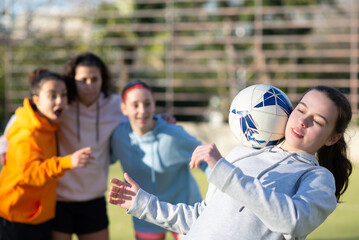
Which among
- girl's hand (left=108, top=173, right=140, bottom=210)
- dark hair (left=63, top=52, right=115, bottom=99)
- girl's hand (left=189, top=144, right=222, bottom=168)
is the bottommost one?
girl's hand (left=108, top=173, right=140, bottom=210)

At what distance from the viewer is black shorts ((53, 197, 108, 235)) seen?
365 centimetres

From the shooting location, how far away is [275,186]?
1.87 meters

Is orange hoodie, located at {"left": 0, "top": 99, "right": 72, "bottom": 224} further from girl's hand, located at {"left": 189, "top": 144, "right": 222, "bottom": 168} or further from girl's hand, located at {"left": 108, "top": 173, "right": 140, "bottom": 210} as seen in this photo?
girl's hand, located at {"left": 189, "top": 144, "right": 222, "bottom": 168}

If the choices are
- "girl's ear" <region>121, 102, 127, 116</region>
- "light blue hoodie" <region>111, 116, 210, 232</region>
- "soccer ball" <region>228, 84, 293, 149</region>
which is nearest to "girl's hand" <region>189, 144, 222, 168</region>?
"soccer ball" <region>228, 84, 293, 149</region>

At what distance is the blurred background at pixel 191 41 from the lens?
14.4m

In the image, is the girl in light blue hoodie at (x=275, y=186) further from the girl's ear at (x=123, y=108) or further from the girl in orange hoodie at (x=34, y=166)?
the girl's ear at (x=123, y=108)

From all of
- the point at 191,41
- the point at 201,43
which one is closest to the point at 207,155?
the point at 191,41

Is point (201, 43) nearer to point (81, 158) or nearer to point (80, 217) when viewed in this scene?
point (80, 217)

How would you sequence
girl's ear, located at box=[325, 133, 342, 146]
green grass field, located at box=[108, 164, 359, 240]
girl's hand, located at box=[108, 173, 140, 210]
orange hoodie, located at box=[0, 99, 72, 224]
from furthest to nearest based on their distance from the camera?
green grass field, located at box=[108, 164, 359, 240]
orange hoodie, located at box=[0, 99, 72, 224]
girl's hand, located at box=[108, 173, 140, 210]
girl's ear, located at box=[325, 133, 342, 146]

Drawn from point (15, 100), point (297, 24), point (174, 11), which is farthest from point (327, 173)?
point (15, 100)

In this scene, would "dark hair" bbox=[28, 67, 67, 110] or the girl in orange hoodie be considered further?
"dark hair" bbox=[28, 67, 67, 110]

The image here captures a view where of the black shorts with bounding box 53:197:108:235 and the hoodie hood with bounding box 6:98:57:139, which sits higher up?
the hoodie hood with bounding box 6:98:57:139

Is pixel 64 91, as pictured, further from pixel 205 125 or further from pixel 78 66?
pixel 205 125

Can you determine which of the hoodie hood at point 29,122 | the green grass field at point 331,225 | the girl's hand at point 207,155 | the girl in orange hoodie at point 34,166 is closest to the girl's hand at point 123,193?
the girl's hand at point 207,155
